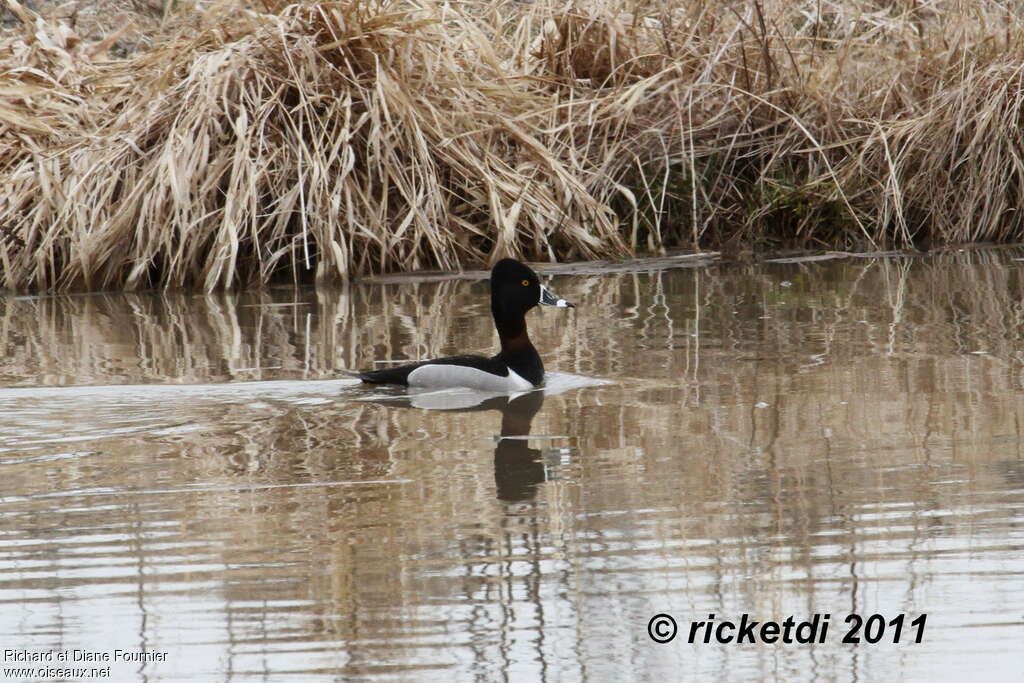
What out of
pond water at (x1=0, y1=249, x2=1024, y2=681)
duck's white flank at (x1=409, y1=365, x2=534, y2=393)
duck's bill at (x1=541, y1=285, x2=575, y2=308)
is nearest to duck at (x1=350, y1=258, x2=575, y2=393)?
duck's white flank at (x1=409, y1=365, x2=534, y2=393)

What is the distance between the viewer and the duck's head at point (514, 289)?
7.54m

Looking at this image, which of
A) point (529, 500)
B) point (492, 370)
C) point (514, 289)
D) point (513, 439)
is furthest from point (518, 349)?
point (529, 500)

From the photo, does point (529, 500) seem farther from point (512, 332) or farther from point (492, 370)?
point (512, 332)

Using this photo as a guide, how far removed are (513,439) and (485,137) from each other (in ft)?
19.8

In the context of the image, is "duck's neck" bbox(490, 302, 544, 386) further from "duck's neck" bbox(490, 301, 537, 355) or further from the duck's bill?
the duck's bill

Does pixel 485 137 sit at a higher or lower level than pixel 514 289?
higher

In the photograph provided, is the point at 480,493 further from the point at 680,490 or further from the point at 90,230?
the point at 90,230

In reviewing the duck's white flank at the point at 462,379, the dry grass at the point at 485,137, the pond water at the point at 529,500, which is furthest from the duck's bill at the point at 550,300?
the dry grass at the point at 485,137

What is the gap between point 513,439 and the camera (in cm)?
595

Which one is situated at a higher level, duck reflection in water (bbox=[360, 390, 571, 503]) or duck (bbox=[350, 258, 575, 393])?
duck (bbox=[350, 258, 575, 393])

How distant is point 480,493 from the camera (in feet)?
15.9

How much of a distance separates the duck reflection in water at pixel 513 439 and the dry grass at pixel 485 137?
4008 mm

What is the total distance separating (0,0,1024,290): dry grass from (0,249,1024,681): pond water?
7.25 feet

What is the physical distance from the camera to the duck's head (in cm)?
754
